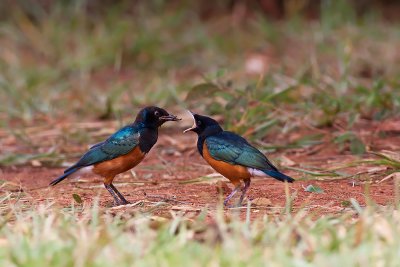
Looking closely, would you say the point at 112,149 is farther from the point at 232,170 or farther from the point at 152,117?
the point at 232,170

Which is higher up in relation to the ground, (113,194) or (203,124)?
(203,124)

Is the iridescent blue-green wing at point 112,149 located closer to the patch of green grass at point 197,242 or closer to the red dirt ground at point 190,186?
the red dirt ground at point 190,186

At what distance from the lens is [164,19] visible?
12.4 metres

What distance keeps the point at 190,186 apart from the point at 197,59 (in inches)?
A: 214

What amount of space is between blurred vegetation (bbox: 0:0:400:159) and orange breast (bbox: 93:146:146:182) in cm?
167

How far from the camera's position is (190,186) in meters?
6.32

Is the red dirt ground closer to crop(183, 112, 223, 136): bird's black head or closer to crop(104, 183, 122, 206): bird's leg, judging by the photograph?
crop(104, 183, 122, 206): bird's leg

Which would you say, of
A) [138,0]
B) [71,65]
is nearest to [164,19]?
[138,0]

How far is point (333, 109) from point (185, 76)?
3.81m

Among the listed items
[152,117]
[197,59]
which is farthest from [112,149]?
[197,59]

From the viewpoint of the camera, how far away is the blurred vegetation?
7.98m

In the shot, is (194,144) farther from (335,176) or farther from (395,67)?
(395,67)

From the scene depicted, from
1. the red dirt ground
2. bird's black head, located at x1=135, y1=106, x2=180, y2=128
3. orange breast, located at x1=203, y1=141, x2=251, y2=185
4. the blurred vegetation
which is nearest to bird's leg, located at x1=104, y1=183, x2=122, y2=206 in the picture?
the red dirt ground

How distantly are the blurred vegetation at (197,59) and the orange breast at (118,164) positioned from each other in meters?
1.67
